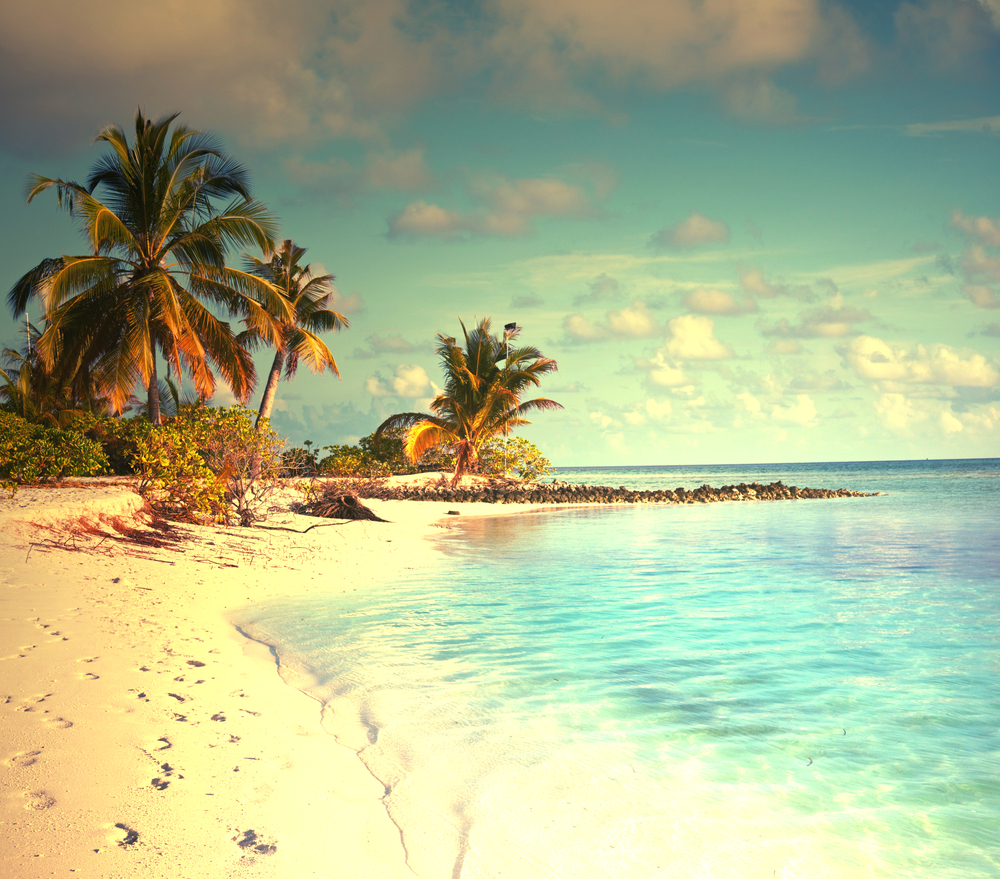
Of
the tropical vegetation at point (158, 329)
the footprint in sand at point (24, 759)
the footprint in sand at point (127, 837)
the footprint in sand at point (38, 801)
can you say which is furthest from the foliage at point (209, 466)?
the footprint in sand at point (127, 837)

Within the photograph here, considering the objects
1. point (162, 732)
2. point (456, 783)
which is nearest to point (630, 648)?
point (456, 783)

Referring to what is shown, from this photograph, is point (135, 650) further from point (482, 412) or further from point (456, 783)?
point (482, 412)

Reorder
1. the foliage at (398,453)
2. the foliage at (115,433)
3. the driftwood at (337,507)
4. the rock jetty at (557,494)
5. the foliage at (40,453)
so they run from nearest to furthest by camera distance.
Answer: the foliage at (40,453) < the driftwood at (337,507) < the foliage at (115,433) < the rock jetty at (557,494) < the foliage at (398,453)

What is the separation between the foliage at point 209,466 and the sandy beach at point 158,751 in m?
3.79

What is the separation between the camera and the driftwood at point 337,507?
1634 centimetres

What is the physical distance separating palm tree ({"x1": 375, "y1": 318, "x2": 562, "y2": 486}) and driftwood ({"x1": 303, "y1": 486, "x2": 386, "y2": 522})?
10.2m

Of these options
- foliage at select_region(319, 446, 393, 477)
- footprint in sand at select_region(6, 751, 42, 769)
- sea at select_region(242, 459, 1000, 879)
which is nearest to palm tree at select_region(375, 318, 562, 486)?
foliage at select_region(319, 446, 393, 477)

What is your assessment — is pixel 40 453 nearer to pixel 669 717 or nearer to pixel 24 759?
pixel 24 759

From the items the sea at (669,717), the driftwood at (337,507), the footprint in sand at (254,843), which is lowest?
the sea at (669,717)

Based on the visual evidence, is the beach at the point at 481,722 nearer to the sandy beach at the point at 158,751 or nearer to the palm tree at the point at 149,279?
the sandy beach at the point at 158,751

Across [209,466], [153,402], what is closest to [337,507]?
[209,466]

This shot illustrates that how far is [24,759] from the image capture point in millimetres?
3010

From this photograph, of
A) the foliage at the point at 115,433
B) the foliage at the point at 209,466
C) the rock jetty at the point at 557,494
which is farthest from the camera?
the rock jetty at the point at 557,494

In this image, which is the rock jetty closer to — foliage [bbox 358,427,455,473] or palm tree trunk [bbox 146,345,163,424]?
Answer: foliage [bbox 358,427,455,473]
